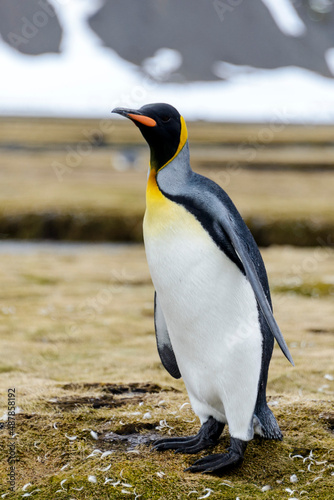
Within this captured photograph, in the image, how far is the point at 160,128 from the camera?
411 cm

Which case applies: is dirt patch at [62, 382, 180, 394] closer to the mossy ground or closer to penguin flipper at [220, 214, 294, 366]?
the mossy ground

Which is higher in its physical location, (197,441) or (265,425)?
(265,425)

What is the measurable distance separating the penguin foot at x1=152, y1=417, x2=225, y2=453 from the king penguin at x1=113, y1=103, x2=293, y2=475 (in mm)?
175

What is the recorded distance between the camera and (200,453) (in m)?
4.55

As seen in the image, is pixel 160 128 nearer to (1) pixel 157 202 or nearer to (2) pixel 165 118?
(2) pixel 165 118

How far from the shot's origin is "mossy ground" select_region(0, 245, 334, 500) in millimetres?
4219

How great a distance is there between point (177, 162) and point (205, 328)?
1126 millimetres

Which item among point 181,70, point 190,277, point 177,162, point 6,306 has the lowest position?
point 181,70

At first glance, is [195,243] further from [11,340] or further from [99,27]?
[99,27]

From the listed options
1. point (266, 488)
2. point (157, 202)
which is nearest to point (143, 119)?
point (157, 202)

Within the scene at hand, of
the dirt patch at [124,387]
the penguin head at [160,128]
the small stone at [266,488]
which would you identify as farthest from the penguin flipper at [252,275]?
the dirt patch at [124,387]

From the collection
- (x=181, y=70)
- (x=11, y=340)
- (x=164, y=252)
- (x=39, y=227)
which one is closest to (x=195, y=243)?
(x=164, y=252)

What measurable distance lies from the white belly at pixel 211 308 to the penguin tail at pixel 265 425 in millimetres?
195

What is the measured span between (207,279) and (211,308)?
0.20 m
